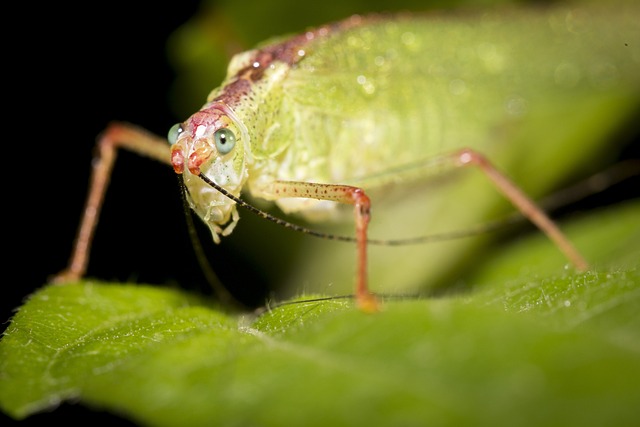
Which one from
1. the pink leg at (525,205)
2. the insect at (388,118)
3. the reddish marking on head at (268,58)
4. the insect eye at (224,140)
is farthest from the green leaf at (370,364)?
the reddish marking on head at (268,58)

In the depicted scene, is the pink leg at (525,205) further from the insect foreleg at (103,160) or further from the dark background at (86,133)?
the insect foreleg at (103,160)

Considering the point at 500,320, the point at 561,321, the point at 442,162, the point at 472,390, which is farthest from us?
the point at 442,162

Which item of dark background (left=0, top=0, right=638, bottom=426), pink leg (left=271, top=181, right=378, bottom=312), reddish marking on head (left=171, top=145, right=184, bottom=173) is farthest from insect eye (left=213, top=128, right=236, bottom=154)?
dark background (left=0, top=0, right=638, bottom=426)

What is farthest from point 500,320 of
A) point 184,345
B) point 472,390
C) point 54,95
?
point 54,95

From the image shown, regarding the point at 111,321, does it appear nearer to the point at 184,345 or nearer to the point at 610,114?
the point at 184,345

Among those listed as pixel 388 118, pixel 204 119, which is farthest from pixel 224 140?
pixel 388 118

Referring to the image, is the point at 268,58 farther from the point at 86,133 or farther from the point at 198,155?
the point at 86,133

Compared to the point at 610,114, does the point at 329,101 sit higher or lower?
lower
